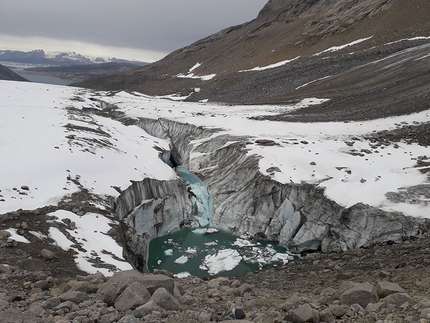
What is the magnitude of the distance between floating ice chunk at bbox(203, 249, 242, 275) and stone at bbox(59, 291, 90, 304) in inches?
426

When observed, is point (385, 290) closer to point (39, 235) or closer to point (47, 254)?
point (47, 254)

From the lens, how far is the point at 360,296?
6.01m

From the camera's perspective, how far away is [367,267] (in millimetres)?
12422

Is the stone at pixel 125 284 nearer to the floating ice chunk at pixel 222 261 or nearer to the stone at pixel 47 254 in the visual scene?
the stone at pixel 47 254

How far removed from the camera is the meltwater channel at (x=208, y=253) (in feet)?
55.9

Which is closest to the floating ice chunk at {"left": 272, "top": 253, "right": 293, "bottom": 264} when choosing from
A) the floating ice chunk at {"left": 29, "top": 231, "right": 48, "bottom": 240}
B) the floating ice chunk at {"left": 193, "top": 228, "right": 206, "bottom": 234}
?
the floating ice chunk at {"left": 193, "top": 228, "right": 206, "bottom": 234}

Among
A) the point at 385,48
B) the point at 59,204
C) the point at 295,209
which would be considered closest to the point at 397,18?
the point at 385,48

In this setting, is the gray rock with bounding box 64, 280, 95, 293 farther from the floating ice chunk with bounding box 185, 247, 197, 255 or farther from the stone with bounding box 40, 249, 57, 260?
the floating ice chunk with bounding box 185, 247, 197, 255

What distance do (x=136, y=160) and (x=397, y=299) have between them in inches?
757

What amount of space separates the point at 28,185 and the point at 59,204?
83.7 inches

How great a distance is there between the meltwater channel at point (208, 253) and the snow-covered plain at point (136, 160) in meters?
0.83

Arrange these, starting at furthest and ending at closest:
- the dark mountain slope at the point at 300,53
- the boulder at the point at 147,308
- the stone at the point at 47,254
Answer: the dark mountain slope at the point at 300,53, the stone at the point at 47,254, the boulder at the point at 147,308

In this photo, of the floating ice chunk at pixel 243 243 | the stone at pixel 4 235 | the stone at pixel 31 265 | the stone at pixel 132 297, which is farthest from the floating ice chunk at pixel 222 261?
the stone at pixel 132 297

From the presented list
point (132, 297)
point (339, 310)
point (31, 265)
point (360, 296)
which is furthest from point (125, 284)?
point (31, 265)
